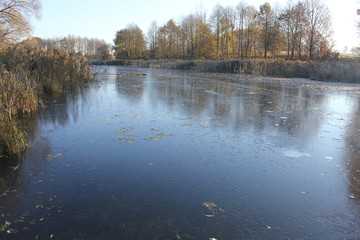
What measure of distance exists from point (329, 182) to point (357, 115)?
5057 millimetres

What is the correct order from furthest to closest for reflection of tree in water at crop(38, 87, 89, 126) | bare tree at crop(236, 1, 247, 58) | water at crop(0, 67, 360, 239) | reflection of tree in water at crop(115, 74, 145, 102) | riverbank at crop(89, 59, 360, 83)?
bare tree at crop(236, 1, 247, 58) → riverbank at crop(89, 59, 360, 83) → reflection of tree in water at crop(115, 74, 145, 102) → reflection of tree in water at crop(38, 87, 89, 126) → water at crop(0, 67, 360, 239)

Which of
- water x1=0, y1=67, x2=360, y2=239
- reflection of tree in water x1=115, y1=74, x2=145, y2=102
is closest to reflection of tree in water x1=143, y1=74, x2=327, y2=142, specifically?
water x1=0, y1=67, x2=360, y2=239

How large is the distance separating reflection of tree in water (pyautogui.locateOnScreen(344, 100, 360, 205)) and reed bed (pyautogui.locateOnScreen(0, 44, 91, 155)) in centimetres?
465

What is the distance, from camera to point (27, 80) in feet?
25.5

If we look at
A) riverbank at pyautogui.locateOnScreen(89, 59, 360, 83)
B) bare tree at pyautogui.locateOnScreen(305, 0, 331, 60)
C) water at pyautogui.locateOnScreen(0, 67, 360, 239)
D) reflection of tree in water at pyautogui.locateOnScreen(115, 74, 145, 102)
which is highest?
bare tree at pyautogui.locateOnScreen(305, 0, 331, 60)

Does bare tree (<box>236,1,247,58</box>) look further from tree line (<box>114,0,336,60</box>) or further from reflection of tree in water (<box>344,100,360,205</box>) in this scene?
reflection of tree in water (<box>344,100,360,205</box>)

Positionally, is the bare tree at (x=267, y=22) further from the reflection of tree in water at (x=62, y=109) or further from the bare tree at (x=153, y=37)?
the reflection of tree in water at (x=62, y=109)

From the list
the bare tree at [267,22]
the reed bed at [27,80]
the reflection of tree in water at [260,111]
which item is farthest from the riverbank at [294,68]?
the bare tree at [267,22]

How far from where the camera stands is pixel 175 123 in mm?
→ 6270

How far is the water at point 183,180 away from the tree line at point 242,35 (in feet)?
78.8

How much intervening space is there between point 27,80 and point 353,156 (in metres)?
7.92

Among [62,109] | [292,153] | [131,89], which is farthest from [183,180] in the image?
[131,89]

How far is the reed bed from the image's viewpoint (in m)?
4.32

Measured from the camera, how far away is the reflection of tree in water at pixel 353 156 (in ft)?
10.9
